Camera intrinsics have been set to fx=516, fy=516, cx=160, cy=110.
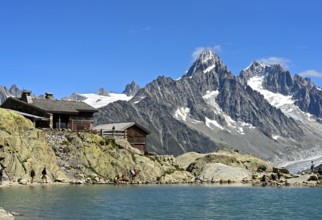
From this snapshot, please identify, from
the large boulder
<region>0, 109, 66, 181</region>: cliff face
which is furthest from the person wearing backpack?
the large boulder

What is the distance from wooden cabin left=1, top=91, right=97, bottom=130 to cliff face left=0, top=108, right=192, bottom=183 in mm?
9016

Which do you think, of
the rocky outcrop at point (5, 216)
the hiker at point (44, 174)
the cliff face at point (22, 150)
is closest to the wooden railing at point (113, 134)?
the cliff face at point (22, 150)

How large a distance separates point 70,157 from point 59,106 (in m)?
21.7

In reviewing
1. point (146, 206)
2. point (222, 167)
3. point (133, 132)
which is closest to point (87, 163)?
point (133, 132)

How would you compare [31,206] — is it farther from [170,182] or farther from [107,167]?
[170,182]

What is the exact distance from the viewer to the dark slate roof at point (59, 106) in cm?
10350

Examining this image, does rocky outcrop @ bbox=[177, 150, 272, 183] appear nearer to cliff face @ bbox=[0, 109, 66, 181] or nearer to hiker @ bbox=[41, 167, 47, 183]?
cliff face @ bbox=[0, 109, 66, 181]

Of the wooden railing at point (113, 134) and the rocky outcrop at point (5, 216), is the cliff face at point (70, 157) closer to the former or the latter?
the wooden railing at point (113, 134)

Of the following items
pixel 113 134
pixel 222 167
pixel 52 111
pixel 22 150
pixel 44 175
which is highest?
pixel 52 111

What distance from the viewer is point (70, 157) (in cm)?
8775

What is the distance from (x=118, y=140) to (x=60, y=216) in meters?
57.9

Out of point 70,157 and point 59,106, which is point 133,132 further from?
point 70,157

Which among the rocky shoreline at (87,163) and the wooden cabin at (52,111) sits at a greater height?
the wooden cabin at (52,111)

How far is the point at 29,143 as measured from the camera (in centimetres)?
8075
